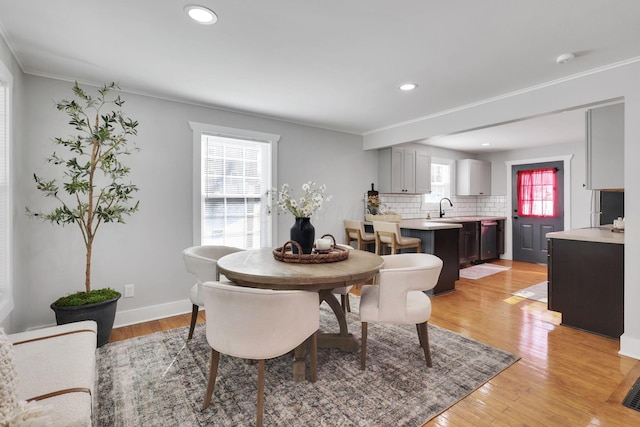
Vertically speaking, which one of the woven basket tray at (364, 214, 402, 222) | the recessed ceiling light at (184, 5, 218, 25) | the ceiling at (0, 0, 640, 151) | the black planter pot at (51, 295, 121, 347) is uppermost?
the ceiling at (0, 0, 640, 151)

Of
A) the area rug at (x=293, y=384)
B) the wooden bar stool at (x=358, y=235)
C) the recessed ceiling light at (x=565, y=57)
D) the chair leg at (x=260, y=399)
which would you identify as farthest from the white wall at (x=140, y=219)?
the recessed ceiling light at (x=565, y=57)

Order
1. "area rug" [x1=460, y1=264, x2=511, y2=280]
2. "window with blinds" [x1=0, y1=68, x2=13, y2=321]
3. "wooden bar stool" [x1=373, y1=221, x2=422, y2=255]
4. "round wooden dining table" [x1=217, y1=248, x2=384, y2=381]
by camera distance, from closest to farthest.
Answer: "round wooden dining table" [x1=217, y1=248, x2=384, y2=381] < "window with blinds" [x1=0, y1=68, x2=13, y2=321] < "wooden bar stool" [x1=373, y1=221, x2=422, y2=255] < "area rug" [x1=460, y1=264, x2=511, y2=280]

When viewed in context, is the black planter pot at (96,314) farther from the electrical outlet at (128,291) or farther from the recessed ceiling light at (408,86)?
the recessed ceiling light at (408,86)

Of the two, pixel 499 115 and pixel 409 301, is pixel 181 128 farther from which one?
pixel 499 115

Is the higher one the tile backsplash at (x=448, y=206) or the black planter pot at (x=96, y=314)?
the tile backsplash at (x=448, y=206)

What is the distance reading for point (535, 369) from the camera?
7.48ft

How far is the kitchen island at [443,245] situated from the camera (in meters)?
4.07

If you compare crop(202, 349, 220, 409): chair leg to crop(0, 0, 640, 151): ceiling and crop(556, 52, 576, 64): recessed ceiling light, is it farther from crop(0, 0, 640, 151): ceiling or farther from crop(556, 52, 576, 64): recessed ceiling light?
crop(556, 52, 576, 64): recessed ceiling light

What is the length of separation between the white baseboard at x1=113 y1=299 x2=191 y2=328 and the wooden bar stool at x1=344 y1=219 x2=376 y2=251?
2.40 metres

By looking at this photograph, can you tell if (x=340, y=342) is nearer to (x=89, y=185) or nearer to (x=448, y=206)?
(x=89, y=185)

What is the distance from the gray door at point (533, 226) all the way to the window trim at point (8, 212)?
7.70 meters

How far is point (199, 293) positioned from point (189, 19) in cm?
192

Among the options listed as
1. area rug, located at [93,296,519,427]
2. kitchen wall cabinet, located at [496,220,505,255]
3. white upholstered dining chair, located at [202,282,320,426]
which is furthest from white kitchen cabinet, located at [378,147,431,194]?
white upholstered dining chair, located at [202,282,320,426]

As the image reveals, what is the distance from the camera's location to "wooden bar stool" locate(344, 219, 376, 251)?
4.57 m
